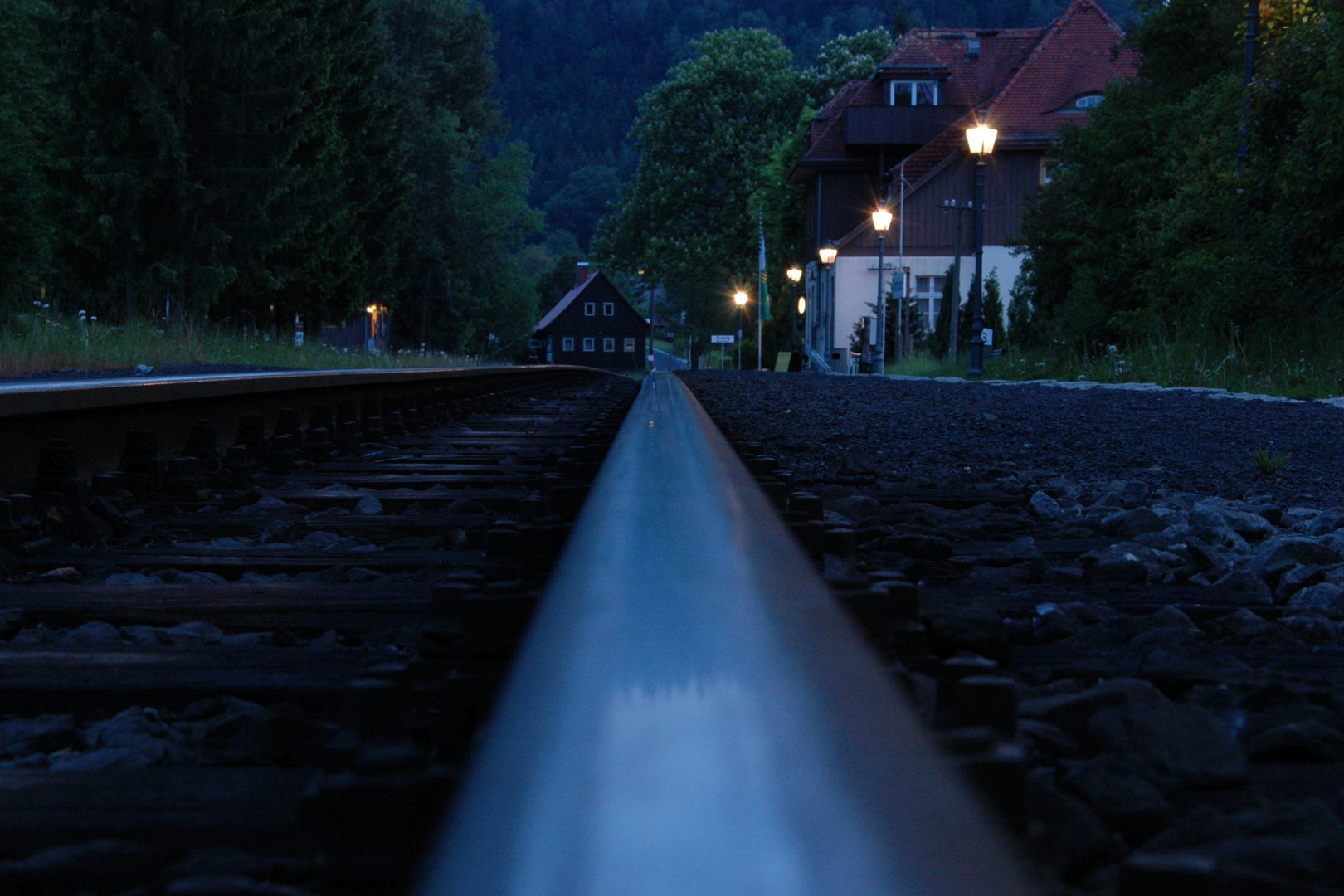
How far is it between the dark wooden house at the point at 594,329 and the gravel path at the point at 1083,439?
94819 mm

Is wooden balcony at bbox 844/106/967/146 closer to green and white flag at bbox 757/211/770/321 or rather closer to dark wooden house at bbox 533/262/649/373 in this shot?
green and white flag at bbox 757/211/770/321

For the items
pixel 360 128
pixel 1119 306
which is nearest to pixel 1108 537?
pixel 1119 306

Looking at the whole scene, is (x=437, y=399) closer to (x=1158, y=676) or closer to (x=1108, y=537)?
(x=1108, y=537)

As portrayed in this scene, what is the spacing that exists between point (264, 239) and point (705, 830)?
3019 cm

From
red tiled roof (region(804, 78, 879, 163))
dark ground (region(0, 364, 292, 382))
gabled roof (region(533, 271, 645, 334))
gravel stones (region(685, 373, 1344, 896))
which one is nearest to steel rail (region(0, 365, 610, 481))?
gravel stones (region(685, 373, 1344, 896))

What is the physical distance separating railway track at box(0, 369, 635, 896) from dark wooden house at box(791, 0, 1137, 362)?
41328mm

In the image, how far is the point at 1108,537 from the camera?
4008 millimetres

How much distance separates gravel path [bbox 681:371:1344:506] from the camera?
6047mm

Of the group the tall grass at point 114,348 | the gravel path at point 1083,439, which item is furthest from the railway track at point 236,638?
the tall grass at point 114,348

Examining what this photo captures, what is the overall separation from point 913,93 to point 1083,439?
46.3m

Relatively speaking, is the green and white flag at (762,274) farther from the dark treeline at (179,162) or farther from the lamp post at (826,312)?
the dark treeline at (179,162)

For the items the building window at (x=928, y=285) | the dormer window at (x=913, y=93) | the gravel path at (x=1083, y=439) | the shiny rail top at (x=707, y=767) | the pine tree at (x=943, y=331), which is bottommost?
the gravel path at (x=1083, y=439)

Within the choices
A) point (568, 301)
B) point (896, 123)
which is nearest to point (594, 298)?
point (568, 301)

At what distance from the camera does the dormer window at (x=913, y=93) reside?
5169 cm
